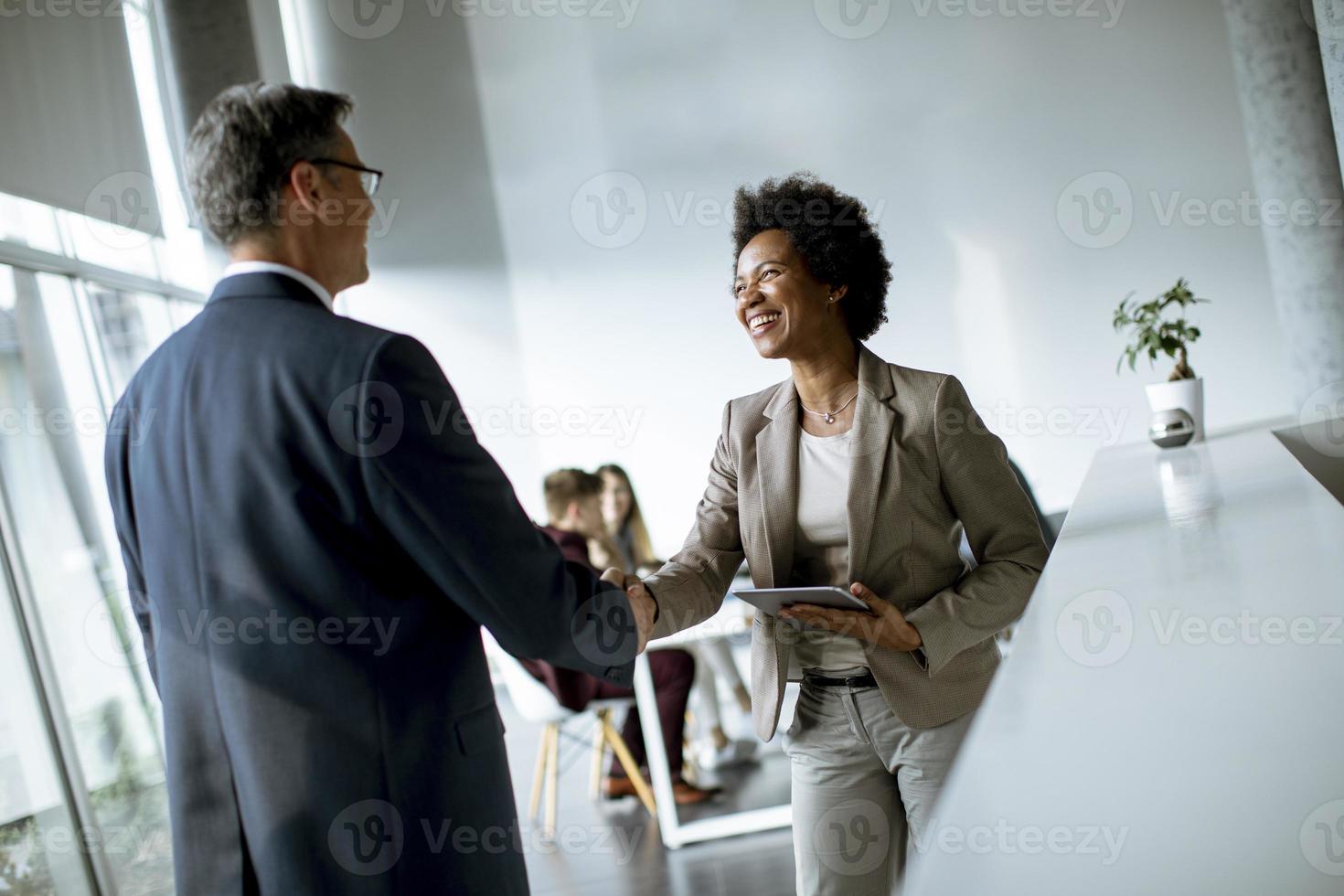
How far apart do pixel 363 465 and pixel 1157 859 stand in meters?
0.92

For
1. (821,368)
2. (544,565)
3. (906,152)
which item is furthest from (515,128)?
(544,565)

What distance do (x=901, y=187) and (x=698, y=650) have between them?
3.89 metres

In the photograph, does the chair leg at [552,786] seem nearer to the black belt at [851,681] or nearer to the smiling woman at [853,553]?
the smiling woman at [853,553]

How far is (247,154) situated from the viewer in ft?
4.66

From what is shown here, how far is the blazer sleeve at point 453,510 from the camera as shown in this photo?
1.31 metres

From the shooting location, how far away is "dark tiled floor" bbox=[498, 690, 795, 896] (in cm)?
355

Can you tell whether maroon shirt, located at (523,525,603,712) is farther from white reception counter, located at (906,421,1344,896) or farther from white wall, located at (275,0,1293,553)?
white wall, located at (275,0,1293,553)

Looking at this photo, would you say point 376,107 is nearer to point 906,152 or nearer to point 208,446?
point 906,152

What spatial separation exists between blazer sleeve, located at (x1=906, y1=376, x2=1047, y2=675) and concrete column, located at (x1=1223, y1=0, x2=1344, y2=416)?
3.66 metres

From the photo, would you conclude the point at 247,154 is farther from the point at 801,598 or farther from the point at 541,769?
the point at 541,769

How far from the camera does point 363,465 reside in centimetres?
130

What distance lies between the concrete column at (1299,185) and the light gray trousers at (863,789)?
12.8ft

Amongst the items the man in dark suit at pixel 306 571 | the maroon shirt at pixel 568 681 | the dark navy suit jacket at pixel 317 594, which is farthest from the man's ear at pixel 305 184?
the maroon shirt at pixel 568 681

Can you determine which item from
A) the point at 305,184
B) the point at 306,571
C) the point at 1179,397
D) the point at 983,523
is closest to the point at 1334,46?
the point at 1179,397
